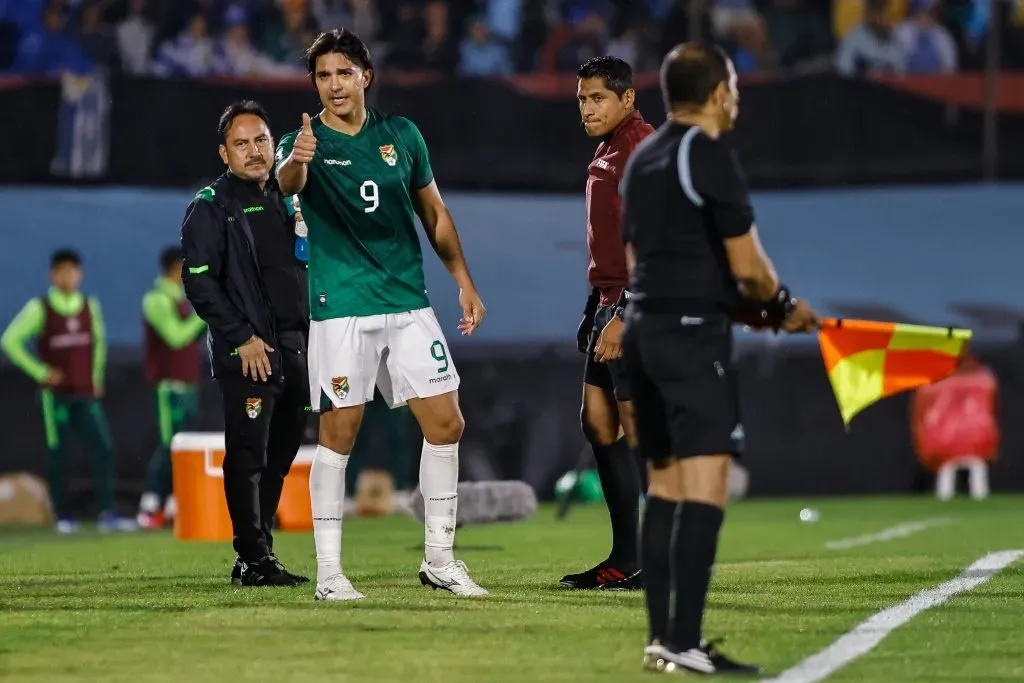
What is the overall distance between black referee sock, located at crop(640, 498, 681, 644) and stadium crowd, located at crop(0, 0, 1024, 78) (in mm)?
12575

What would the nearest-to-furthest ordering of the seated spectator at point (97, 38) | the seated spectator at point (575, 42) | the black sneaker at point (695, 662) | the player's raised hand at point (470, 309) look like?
1. the black sneaker at point (695, 662)
2. the player's raised hand at point (470, 309)
3. the seated spectator at point (97, 38)
4. the seated spectator at point (575, 42)

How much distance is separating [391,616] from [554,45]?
12768 millimetres

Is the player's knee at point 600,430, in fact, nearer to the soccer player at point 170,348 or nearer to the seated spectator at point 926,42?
the soccer player at point 170,348

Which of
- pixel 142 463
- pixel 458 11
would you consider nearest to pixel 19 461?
pixel 142 463

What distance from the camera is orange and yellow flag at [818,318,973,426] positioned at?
19.8ft

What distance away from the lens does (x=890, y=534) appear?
11945 mm

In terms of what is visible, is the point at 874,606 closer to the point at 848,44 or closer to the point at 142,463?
the point at 142,463

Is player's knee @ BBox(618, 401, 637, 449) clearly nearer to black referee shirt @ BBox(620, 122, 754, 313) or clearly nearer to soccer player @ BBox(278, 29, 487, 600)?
soccer player @ BBox(278, 29, 487, 600)

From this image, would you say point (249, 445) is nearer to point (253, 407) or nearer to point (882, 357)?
point (253, 407)

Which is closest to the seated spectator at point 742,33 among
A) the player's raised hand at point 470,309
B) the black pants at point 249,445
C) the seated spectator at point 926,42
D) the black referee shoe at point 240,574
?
the seated spectator at point 926,42

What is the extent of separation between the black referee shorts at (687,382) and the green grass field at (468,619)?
64 centimetres

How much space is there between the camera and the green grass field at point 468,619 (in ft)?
16.9

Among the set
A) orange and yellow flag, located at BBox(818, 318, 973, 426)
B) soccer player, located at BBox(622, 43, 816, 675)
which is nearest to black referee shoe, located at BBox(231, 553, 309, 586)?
orange and yellow flag, located at BBox(818, 318, 973, 426)

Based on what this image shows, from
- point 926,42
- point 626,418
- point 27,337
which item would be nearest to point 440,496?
point 626,418
